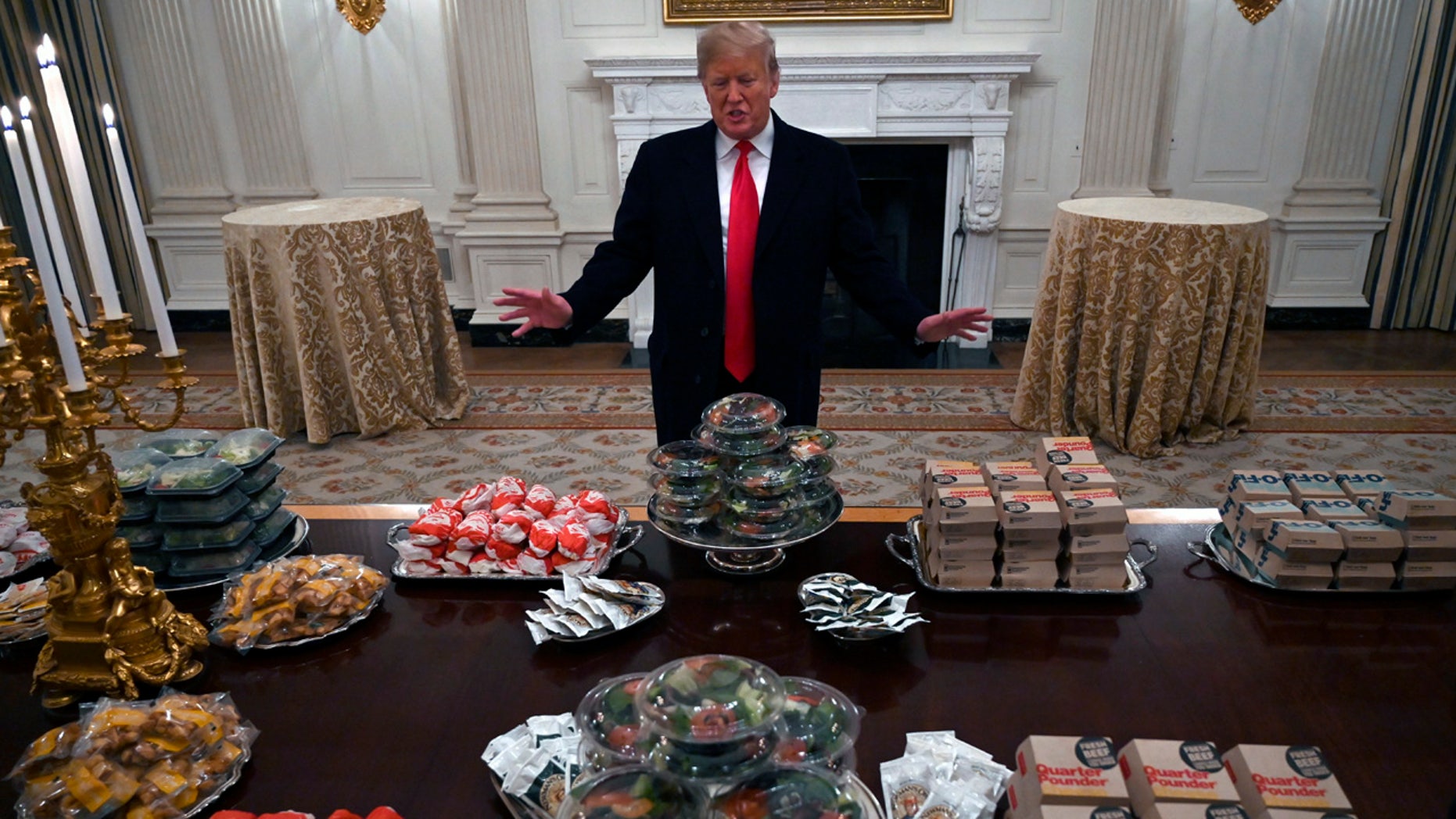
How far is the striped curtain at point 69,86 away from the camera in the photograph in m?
4.96

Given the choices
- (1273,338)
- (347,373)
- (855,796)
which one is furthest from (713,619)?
(1273,338)

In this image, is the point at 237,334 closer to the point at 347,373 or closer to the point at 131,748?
the point at 347,373

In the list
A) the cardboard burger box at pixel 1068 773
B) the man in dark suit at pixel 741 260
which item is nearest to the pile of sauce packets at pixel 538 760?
the cardboard burger box at pixel 1068 773

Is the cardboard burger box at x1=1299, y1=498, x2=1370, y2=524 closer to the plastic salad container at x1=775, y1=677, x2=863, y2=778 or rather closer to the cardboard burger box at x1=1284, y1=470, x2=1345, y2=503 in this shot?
the cardboard burger box at x1=1284, y1=470, x2=1345, y2=503

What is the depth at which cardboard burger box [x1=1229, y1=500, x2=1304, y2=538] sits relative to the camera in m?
1.42

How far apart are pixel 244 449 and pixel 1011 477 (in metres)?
1.27

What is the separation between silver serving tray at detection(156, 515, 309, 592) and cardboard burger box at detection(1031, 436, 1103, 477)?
1271 millimetres

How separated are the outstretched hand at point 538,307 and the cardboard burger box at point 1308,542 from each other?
1308 mm

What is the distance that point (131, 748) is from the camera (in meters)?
1.03

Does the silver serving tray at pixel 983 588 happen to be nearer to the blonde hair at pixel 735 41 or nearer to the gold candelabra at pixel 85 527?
the blonde hair at pixel 735 41

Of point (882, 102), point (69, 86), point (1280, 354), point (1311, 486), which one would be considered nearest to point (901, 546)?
point (1311, 486)

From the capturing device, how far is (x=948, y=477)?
1461mm

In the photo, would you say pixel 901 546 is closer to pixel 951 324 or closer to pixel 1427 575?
pixel 951 324

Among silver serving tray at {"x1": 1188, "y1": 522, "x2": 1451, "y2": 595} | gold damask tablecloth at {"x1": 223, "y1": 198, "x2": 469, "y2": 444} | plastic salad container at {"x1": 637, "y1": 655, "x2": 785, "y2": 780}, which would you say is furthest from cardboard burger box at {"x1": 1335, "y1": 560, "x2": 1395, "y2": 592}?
gold damask tablecloth at {"x1": 223, "y1": 198, "x2": 469, "y2": 444}
